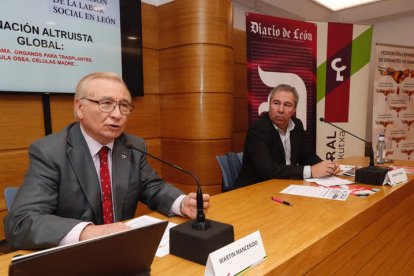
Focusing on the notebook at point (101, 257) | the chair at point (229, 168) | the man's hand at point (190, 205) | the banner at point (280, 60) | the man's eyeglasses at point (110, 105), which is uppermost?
the banner at point (280, 60)

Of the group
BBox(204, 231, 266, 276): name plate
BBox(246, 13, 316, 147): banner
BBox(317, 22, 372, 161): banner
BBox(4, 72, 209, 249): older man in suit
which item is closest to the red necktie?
BBox(4, 72, 209, 249): older man in suit

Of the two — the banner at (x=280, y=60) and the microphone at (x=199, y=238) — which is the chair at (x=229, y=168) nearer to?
the banner at (x=280, y=60)

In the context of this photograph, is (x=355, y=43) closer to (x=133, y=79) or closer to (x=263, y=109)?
(x=263, y=109)

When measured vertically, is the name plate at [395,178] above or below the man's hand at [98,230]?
below

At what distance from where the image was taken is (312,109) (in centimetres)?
396

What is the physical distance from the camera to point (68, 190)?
49.2 inches

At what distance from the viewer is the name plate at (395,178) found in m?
1.81

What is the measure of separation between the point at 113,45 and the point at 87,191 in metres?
2.07

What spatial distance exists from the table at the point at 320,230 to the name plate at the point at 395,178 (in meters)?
0.06

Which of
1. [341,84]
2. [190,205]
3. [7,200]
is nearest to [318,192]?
[190,205]

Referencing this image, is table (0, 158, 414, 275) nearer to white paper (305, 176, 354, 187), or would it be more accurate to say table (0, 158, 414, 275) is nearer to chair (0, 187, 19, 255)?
white paper (305, 176, 354, 187)

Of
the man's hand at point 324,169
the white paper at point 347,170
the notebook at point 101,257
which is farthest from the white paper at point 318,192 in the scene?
the notebook at point 101,257

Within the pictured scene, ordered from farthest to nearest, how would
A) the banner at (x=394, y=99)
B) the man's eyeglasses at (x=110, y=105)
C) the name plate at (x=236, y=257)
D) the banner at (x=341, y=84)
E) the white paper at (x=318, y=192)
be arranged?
1. the banner at (x=394, y=99)
2. the banner at (x=341, y=84)
3. the white paper at (x=318, y=192)
4. the man's eyeglasses at (x=110, y=105)
5. the name plate at (x=236, y=257)

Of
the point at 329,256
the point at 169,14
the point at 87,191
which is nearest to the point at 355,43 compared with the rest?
the point at 169,14
